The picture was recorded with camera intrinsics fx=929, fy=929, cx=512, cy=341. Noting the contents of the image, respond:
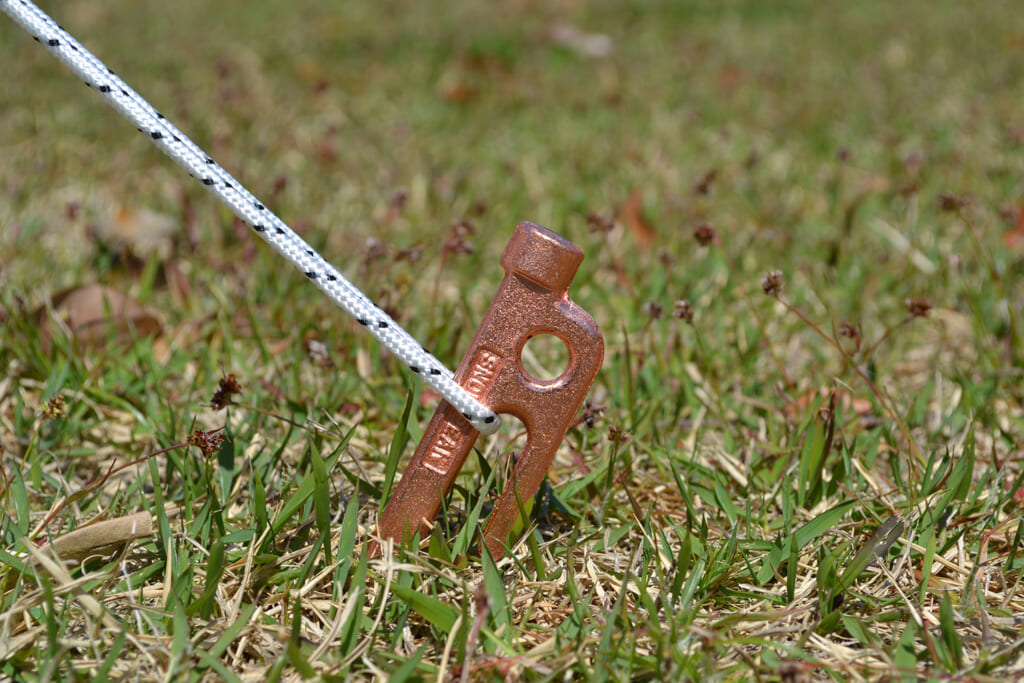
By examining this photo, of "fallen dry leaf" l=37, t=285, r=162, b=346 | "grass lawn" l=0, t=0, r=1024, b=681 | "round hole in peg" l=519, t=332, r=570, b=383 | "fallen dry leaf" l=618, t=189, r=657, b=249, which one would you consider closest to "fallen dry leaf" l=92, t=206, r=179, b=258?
"grass lawn" l=0, t=0, r=1024, b=681

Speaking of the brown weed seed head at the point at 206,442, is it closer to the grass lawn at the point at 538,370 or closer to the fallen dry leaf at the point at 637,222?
the grass lawn at the point at 538,370

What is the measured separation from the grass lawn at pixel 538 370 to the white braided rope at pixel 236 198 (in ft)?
0.39

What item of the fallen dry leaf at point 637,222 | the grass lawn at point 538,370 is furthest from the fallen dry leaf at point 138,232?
the fallen dry leaf at point 637,222

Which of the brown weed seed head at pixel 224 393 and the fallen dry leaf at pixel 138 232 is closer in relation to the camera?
the brown weed seed head at pixel 224 393

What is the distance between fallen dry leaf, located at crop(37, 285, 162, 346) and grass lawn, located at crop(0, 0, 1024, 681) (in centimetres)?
1

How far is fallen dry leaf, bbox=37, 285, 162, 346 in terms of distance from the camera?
7.27 feet

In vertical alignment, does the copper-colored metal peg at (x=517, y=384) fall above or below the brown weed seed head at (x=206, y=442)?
above

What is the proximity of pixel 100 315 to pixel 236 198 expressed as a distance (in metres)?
0.99

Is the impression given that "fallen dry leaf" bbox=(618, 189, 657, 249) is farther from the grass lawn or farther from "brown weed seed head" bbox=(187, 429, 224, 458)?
"brown weed seed head" bbox=(187, 429, 224, 458)

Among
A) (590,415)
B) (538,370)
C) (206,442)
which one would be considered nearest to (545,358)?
(538,370)

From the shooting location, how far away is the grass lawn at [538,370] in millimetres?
Result: 1390

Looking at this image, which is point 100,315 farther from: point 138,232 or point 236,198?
point 236,198

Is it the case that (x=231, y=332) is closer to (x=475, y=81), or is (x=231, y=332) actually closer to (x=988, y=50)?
(x=475, y=81)

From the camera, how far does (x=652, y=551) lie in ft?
5.25
